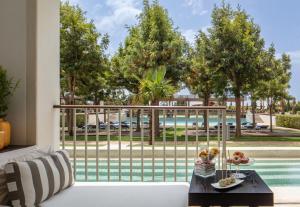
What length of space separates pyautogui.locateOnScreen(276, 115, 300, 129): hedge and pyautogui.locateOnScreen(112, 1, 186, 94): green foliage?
28.8 feet

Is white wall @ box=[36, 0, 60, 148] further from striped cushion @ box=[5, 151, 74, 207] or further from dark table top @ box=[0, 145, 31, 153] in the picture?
striped cushion @ box=[5, 151, 74, 207]

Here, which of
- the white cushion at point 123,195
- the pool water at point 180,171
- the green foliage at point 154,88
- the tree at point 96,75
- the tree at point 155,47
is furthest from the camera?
the tree at point 96,75

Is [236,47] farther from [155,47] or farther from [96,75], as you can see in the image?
[96,75]

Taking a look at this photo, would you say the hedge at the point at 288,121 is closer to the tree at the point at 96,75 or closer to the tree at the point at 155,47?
the tree at the point at 155,47

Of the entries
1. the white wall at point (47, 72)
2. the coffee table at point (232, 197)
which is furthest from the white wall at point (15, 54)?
the coffee table at point (232, 197)

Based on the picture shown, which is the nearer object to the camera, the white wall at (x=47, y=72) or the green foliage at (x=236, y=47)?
the white wall at (x=47, y=72)

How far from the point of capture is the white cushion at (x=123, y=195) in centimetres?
221

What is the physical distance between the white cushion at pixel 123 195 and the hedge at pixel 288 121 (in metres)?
17.9

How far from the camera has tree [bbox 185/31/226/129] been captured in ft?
44.5

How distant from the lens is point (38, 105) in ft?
9.97

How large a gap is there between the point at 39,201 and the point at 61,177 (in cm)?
30

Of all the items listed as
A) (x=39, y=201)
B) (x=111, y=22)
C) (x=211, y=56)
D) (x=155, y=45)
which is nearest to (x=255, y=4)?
(x=211, y=56)

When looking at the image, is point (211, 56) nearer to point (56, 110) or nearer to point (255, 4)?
point (255, 4)

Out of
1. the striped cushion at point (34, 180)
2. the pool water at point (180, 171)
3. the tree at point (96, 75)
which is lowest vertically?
the pool water at point (180, 171)
